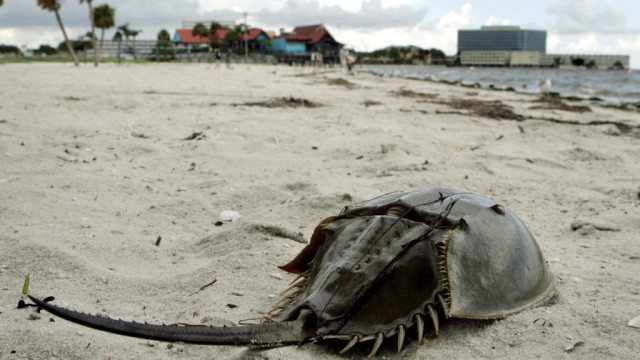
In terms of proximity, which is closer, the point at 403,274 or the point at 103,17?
the point at 403,274

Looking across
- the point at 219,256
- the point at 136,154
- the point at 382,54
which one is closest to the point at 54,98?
the point at 136,154

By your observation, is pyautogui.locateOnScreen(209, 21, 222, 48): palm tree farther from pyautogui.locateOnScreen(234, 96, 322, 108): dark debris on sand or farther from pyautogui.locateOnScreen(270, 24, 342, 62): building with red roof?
pyautogui.locateOnScreen(234, 96, 322, 108): dark debris on sand

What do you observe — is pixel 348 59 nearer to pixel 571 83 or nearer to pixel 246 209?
pixel 571 83

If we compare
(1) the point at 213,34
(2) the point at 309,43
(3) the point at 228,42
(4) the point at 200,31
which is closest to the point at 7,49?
(4) the point at 200,31

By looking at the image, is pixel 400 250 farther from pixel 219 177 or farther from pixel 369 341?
pixel 219 177

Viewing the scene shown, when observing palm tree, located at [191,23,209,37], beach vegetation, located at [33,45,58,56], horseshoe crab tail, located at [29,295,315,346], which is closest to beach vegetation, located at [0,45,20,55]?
beach vegetation, located at [33,45,58,56]

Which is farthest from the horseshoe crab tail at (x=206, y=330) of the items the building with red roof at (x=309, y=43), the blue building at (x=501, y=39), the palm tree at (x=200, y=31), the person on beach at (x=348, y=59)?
the blue building at (x=501, y=39)

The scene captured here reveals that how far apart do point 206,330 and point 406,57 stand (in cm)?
11992

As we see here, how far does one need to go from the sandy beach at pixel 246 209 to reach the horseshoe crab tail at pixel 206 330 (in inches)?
3.5

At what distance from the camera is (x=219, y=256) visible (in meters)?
2.49

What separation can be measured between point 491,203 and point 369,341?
67 centimetres

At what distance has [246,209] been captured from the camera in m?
3.16

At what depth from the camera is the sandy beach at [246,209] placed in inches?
67.5

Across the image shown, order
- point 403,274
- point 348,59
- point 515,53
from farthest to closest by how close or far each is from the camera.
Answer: point 515,53 < point 348,59 < point 403,274
